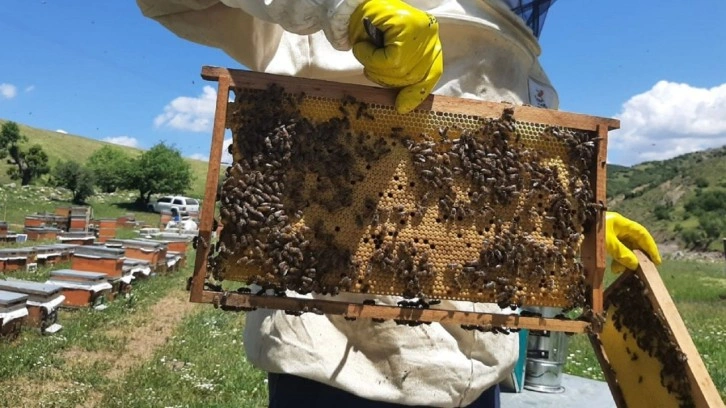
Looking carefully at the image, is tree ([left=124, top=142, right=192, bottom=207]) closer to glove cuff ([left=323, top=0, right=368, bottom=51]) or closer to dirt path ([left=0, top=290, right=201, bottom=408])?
dirt path ([left=0, top=290, right=201, bottom=408])

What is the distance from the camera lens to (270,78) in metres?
1.90

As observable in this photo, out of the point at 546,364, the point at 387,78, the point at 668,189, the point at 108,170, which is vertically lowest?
the point at 546,364

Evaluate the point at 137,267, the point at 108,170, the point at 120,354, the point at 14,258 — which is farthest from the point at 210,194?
the point at 108,170

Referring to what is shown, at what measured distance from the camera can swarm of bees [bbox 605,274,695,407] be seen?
2.21 m

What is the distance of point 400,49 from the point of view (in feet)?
5.79

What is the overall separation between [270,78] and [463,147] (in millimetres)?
633

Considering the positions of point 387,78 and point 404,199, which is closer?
point 387,78

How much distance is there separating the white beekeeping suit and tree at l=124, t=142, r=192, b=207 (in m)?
52.6

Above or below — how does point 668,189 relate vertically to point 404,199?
above

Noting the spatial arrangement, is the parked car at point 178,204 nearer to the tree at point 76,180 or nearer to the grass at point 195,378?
the tree at point 76,180

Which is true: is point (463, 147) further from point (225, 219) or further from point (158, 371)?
point (158, 371)

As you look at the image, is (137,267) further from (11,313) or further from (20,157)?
(20,157)

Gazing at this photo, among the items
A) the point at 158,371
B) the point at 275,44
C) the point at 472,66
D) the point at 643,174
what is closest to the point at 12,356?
the point at 158,371

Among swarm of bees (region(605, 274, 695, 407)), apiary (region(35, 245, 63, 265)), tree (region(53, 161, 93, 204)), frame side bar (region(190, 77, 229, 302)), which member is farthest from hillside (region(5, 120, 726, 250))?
frame side bar (region(190, 77, 229, 302))
